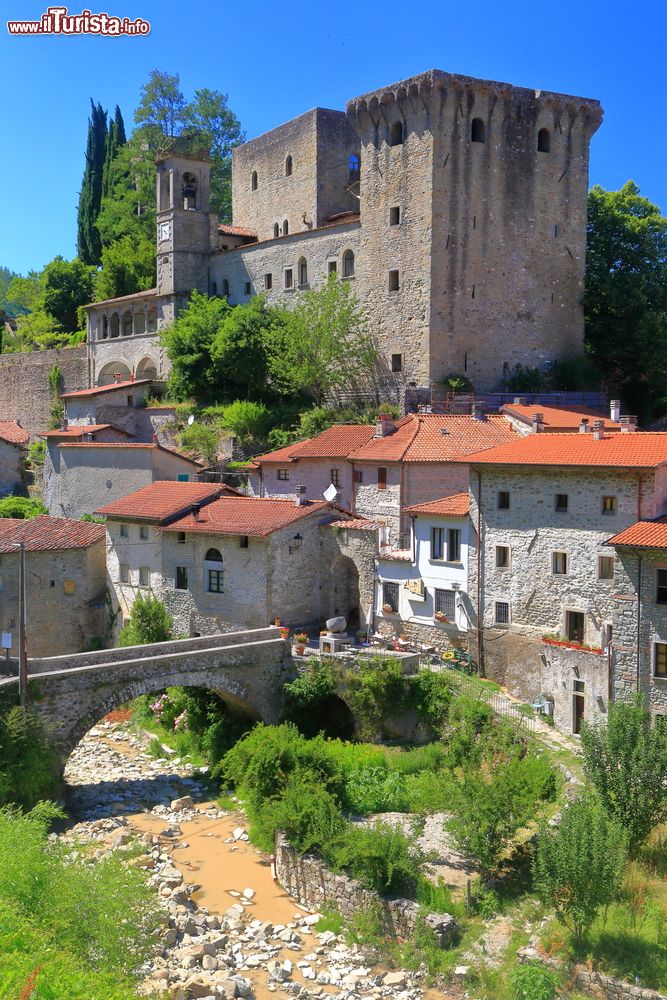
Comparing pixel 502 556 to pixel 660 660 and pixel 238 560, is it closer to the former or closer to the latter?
pixel 660 660

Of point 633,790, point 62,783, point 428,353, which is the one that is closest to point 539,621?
point 633,790

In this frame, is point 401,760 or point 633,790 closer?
point 633,790

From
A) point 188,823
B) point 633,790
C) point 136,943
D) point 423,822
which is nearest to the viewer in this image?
point 136,943

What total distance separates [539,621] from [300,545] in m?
8.83

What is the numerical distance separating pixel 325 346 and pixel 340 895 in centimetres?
2798

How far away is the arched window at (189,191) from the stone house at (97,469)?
1629cm

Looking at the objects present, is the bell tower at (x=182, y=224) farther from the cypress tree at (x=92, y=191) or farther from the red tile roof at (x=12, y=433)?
the cypress tree at (x=92, y=191)

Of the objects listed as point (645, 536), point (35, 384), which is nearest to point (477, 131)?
point (645, 536)

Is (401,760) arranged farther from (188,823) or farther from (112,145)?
(112,145)

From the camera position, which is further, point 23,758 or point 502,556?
point 502,556

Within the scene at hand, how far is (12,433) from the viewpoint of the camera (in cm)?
5619

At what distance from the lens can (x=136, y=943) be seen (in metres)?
18.7

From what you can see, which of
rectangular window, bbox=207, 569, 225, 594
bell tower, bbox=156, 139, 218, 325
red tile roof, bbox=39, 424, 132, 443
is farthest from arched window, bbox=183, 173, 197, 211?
rectangular window, bbox=207, 569, 225, 594

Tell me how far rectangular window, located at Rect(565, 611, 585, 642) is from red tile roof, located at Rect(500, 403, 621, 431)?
8504 mm
